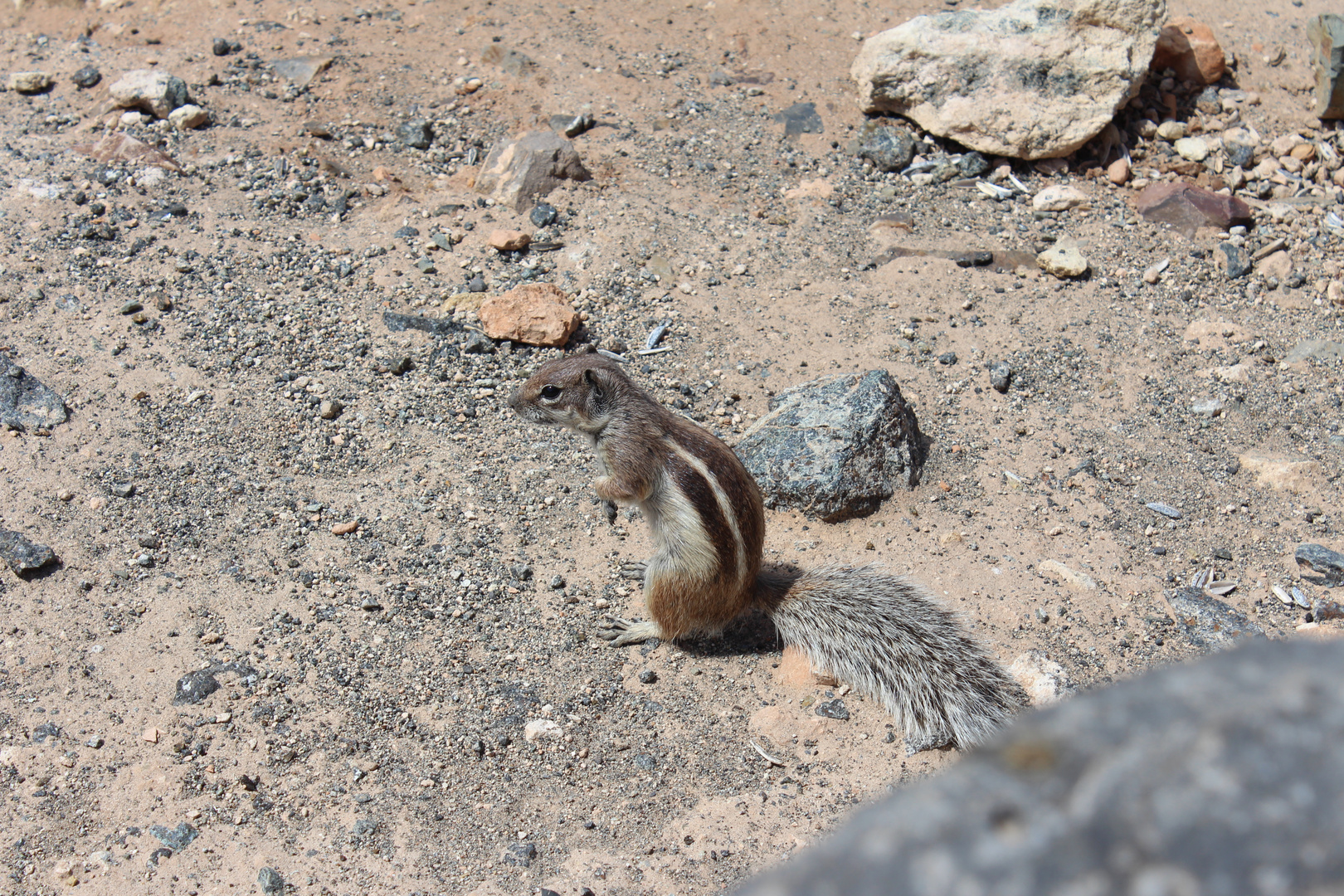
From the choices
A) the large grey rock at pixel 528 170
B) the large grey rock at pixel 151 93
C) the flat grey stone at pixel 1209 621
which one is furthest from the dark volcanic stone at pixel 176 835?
the large grey rock at pixel 151 93

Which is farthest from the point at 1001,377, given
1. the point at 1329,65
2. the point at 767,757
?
the point at 1329,65

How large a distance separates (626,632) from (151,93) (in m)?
6.46

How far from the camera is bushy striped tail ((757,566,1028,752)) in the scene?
4137 mm

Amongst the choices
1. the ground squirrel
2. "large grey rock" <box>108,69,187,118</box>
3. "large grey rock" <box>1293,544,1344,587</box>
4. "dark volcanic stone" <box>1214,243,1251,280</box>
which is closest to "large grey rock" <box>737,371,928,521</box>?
the ground squirrel

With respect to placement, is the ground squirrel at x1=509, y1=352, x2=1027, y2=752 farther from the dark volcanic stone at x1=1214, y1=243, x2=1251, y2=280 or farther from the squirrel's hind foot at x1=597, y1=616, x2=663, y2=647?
the dark volcanic stone at x1=1214, y1=243, x2=1251, y2=280

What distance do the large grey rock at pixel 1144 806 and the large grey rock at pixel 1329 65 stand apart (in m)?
8.92

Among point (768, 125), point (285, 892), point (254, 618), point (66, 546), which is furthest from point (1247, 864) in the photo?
point (768, 125)

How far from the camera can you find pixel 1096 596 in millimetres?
4910

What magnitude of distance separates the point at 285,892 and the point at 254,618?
60.5 inches

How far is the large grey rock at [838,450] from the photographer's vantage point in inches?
210

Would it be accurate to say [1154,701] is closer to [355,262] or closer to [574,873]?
[574,873]

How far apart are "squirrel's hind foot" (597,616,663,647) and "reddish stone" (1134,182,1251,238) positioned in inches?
214

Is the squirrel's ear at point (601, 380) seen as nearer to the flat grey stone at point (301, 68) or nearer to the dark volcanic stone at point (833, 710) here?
the dark volcanic stone at point (833, 710)

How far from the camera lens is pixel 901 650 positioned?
4.29 meters
